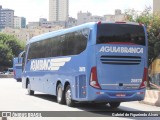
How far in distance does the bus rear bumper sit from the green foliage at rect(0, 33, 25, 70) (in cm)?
8371

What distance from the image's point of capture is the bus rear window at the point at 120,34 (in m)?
15.4

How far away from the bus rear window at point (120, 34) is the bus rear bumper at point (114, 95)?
5.78ft

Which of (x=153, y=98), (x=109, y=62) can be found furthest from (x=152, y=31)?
(x=109, y=62)

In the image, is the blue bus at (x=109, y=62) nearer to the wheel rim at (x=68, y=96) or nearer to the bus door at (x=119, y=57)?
the bus door at (x=119, y=57)

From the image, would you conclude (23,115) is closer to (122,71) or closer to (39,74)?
(122,71)

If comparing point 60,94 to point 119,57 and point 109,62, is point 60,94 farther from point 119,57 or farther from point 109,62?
point 119,57

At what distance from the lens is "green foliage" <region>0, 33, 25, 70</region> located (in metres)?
97.9

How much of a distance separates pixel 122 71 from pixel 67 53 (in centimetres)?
322

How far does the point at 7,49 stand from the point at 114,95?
85272mm

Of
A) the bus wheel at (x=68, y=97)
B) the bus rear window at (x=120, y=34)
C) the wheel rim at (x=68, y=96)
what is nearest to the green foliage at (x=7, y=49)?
the bus wheel at (x=68, y=97)

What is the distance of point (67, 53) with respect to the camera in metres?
17.9

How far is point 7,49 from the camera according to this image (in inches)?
3883

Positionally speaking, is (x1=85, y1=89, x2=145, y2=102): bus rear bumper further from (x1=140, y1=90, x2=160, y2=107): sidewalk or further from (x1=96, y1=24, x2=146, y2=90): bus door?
(x1=140, y1=90, x2=160, y2=107): sidewalk

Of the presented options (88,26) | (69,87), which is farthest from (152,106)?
(88,26)
